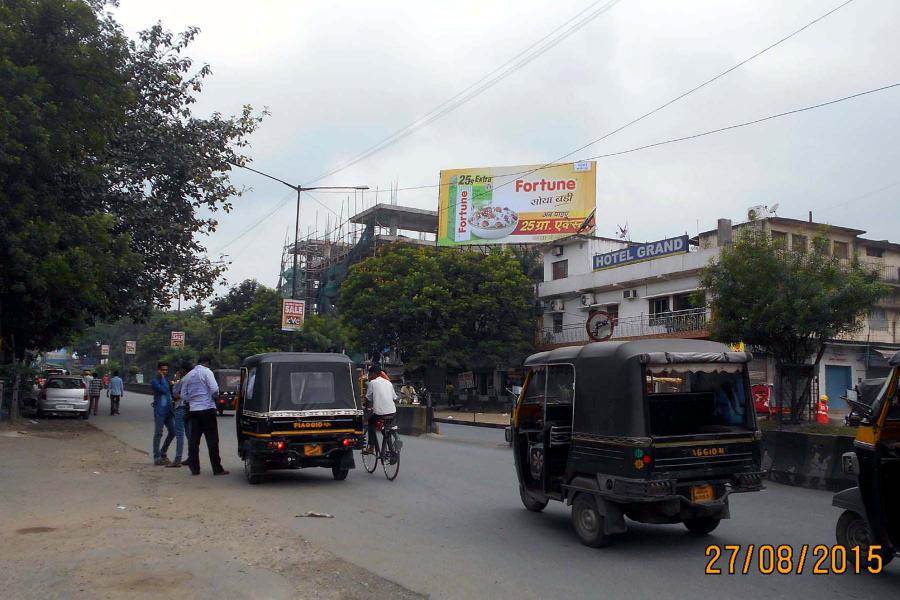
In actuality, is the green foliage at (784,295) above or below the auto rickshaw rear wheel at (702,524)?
above

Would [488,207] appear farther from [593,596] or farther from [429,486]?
[593,596]

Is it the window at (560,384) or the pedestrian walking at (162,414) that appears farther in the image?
the pedestrian walking at (162,414)

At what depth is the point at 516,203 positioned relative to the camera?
47.7 m

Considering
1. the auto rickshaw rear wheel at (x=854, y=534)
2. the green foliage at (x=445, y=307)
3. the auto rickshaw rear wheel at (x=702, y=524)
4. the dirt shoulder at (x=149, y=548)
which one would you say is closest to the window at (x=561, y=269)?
the green foliage at (x=445, y=307)

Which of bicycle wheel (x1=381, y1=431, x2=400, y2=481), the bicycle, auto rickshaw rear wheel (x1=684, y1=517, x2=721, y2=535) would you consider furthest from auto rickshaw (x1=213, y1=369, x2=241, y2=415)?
auto rickshaw rear wheel (x1=684, y1=517, x2=721, y2=535)

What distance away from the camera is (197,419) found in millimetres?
13258

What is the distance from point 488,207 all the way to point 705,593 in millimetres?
42786

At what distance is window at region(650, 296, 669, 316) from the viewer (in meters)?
38.5

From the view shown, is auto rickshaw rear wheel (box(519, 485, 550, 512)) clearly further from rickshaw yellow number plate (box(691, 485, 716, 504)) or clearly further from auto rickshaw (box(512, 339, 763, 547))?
rickshaw yellow number plate (box(691, 485, 716, 504))

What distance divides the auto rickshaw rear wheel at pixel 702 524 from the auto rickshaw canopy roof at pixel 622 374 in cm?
160

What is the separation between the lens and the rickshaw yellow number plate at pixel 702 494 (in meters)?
7.57

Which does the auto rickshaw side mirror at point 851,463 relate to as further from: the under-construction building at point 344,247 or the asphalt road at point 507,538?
the under-construction building at point 344,247
